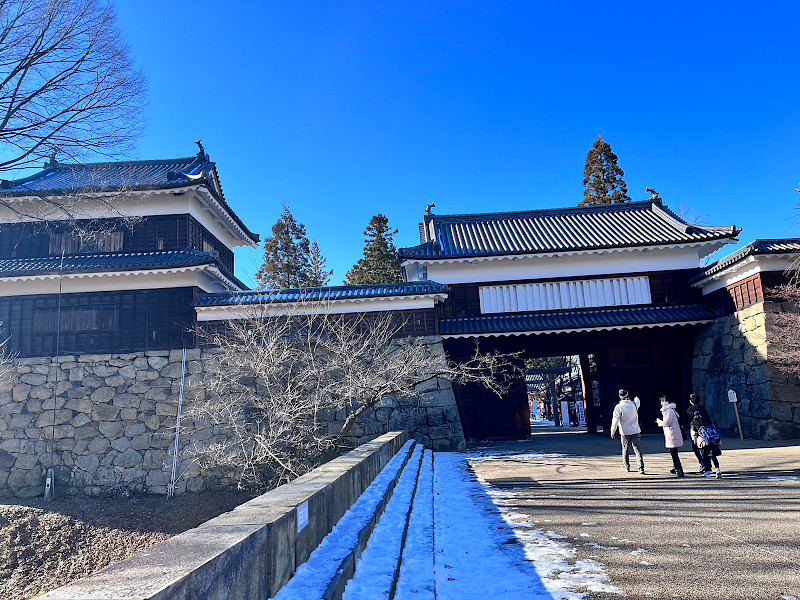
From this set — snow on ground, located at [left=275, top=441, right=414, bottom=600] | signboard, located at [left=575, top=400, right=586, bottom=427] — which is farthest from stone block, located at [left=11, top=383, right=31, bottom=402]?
signboard, located at [left=575, top=400, right=586, bottom=427]

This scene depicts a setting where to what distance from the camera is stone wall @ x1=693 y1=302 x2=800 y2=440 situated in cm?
1323

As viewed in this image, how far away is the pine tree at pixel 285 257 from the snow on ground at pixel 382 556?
27156mm

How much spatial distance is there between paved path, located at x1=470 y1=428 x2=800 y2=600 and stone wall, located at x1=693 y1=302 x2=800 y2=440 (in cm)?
263

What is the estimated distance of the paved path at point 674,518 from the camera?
12.6ft

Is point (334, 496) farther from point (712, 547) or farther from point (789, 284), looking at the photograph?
point (789, 284)

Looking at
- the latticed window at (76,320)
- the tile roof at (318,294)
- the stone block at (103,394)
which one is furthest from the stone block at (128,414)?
the tile roof at (318,294)

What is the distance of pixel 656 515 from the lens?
19.2 ft

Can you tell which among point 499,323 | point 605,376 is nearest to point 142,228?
point 499,323

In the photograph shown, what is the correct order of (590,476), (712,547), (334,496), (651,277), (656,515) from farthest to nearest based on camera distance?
(651,277), (590,476), (656,515), (712,547), (334,496)

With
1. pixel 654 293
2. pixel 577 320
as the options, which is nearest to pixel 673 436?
pixel 577 320

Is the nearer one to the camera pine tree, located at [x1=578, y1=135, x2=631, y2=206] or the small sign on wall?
the small sign on wall

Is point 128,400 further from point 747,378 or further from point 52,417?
point 747,378

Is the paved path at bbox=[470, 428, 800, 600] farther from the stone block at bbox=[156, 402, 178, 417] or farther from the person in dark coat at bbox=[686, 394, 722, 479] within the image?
the stone block at bbox=[156, 402, 178, 417]

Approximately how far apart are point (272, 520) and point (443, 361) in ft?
40.6
